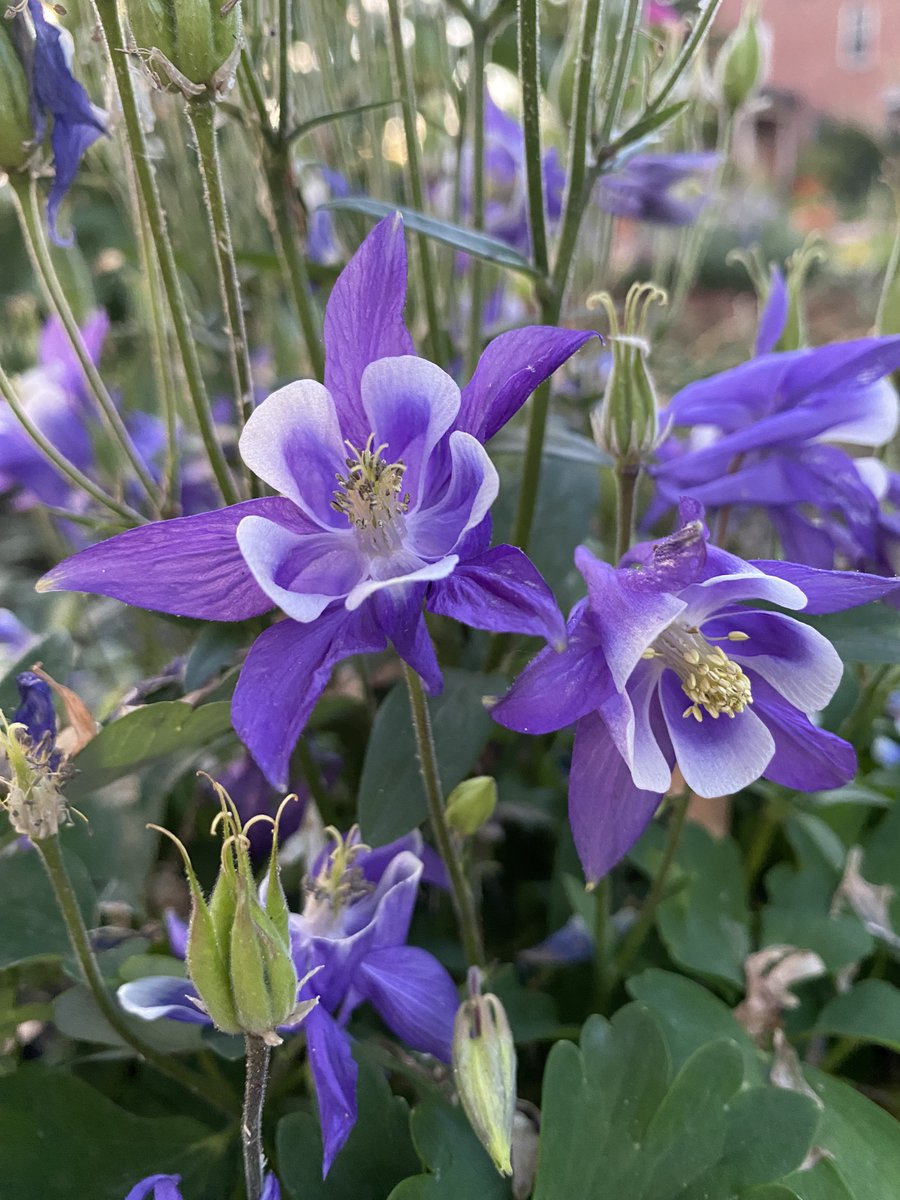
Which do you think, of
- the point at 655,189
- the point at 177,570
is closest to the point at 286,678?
the point at 177,570

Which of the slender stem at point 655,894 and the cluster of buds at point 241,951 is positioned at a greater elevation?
the cluster of buds at point 241,951

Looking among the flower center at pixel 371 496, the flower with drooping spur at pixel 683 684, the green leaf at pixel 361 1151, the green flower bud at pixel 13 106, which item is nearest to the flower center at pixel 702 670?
the flower with drooping spur at pixel 683 684

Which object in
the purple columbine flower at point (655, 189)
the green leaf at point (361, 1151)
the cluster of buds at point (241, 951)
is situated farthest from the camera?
the purple columbine flower at point (655, 189)

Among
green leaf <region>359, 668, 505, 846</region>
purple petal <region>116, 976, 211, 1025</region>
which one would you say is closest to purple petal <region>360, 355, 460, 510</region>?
green leaf <region>359, 668, 505, 846</region>

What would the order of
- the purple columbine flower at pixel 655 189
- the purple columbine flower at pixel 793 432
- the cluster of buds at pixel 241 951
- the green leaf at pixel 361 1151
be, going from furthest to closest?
the purple columbine flower at pixel 655 189 < the purple columbine flower at pixel 793 432 < the green leaf at pixel 361 1151 < the cluster of buds at pixel 241 951

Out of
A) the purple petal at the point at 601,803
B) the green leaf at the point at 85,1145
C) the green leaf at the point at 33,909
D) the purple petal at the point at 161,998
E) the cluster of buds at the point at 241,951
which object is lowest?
the green leaf at the point at 85,1145

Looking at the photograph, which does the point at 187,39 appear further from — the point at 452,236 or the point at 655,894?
the point at 655,894

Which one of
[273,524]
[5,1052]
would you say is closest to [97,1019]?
[5,1052]

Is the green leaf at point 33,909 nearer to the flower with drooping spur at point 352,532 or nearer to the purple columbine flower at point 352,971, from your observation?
the purple columbine flower at point 352,971
